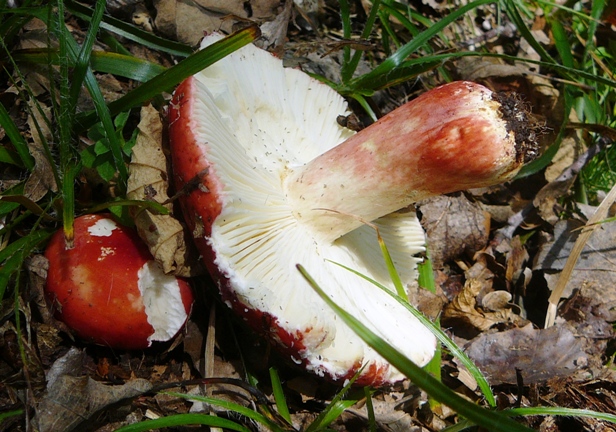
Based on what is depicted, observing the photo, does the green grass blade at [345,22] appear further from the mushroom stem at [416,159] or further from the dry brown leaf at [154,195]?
the dry brown leaf at [154,195]

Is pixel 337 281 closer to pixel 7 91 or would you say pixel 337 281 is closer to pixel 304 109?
pixel 304 109

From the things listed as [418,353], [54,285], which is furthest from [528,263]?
[54,285]

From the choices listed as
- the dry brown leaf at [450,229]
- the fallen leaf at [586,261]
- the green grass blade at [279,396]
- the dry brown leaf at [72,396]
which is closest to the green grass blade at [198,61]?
the dry brown leaf at [72,396]

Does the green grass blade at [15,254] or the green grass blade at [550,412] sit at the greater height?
the green grass blade at [15,254]

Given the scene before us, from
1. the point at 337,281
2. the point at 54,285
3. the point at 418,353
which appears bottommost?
the point at 418,353

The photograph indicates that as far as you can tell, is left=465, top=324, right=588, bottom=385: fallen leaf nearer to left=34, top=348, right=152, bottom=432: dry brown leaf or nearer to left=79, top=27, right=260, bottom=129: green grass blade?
left=34, top=348, right=152, bottom=432: dry brown leaf

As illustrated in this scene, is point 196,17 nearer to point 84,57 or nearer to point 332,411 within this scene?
point 84,57
